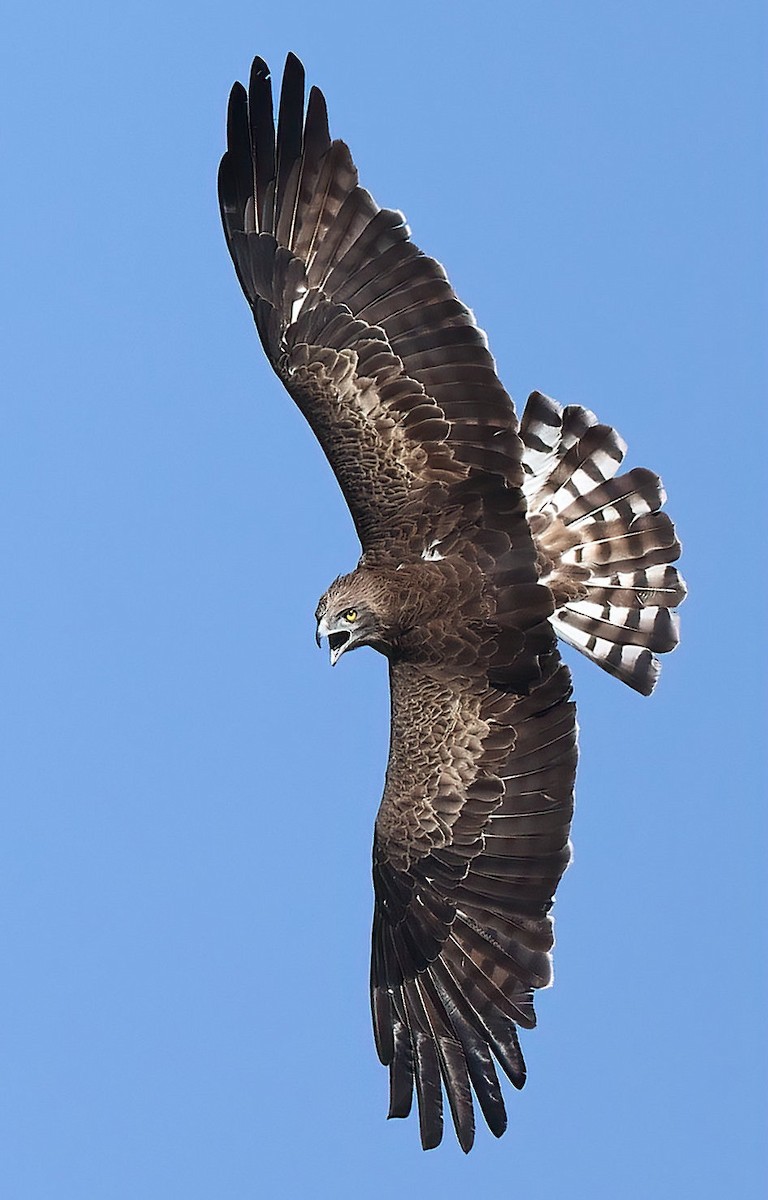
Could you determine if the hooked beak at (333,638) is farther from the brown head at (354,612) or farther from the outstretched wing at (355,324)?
the outstretched wing at (355,324)

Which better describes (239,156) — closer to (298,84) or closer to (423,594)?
(298,84)

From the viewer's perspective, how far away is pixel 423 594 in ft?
42.1

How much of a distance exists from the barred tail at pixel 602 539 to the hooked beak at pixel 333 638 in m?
1.48

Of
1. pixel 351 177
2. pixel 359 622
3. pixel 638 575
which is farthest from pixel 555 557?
pixel 351 177

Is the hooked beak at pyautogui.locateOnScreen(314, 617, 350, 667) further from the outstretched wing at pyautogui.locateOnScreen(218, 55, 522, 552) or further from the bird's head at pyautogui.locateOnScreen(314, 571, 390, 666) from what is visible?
the outstretched wing at pyautogui.locateOnScreen(218, 55, 522, 552)

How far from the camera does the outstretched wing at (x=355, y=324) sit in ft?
42.2

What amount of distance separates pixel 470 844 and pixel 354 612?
1.55 m

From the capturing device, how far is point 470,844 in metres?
13.2

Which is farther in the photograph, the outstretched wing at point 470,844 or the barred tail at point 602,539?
the barred tail at point 602,539

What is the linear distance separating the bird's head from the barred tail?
51.8 inches

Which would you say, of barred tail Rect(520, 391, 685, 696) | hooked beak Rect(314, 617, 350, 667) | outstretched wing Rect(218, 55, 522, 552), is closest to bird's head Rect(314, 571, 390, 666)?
hooked beak Rect(314, 617, 350, 667)

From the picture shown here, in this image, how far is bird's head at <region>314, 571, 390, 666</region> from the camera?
12.8 meters

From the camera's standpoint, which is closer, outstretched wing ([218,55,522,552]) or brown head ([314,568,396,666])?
brown head ([314,568,396,666])

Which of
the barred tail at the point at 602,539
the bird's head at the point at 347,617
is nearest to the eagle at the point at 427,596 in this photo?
the bird's head at the point at 347,617
